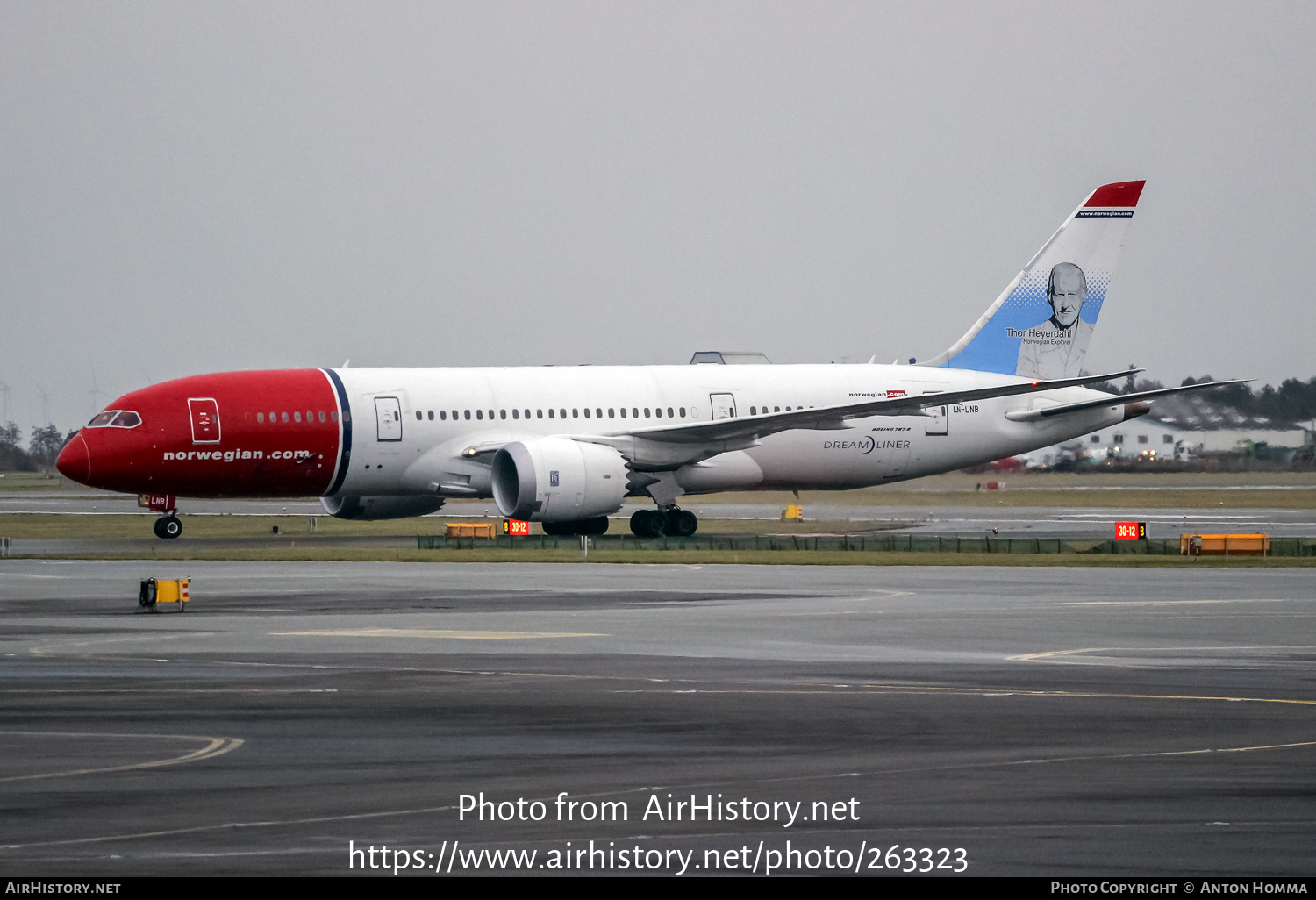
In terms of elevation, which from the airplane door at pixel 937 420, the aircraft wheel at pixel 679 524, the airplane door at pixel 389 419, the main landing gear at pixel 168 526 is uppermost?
the airplane door at pixel 389 419

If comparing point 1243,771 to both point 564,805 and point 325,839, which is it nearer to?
point 564,805

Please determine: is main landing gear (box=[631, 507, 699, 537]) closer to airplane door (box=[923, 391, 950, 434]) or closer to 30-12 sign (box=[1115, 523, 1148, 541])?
airplane door (box=[923, 391, 950, 434])

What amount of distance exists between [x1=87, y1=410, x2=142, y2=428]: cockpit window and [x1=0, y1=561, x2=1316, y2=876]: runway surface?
50.5 feet

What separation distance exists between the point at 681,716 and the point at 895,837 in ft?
17.3

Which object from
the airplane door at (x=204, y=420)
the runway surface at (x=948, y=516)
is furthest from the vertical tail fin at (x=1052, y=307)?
the airplane door at (x=204, y=420)

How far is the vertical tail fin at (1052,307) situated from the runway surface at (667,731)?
79.8 ft

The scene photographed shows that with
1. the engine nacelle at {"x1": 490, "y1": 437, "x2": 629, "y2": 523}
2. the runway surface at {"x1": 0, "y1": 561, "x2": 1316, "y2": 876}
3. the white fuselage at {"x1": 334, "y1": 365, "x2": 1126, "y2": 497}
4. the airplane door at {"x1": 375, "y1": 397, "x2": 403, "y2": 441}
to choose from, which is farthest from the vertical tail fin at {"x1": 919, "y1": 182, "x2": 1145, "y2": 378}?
the runway surface at {"x1": 0, "y1": 561, "x2": 1316, "y2": 876}

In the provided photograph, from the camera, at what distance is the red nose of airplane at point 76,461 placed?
42.6m

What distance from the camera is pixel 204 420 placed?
42.8 meters

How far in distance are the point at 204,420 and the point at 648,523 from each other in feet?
40.2

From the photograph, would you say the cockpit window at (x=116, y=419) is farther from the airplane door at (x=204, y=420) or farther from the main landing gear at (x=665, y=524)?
the main landing gear at (x=665, y=524)

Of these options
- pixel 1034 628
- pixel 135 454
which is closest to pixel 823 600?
pixel 1034 628

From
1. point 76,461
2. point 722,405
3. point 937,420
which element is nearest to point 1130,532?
point 937,420

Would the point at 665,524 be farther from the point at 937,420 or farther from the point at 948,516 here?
the point at 948,516
